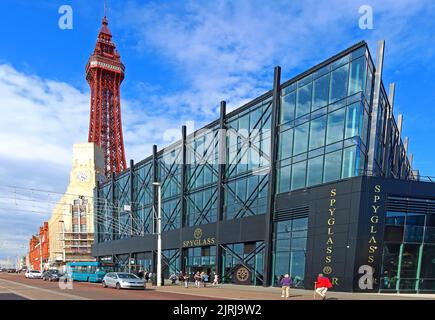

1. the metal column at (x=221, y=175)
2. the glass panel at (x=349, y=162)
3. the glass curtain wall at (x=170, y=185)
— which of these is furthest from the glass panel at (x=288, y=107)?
the glass curtain wall at (x=170, y=185)

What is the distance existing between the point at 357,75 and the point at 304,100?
5.55 metres

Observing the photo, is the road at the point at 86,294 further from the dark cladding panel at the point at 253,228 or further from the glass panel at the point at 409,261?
the glass panel at the point at 409,261

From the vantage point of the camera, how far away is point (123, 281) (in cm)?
3141

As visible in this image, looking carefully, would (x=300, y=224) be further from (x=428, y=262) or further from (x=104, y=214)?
(x=104, y=214)

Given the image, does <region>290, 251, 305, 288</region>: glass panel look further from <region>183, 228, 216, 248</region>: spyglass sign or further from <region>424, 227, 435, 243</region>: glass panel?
<region>183, 228, 216, 248</region>: spyglass sign

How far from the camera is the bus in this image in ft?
157

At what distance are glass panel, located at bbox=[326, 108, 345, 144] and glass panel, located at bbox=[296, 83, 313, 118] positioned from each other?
9.41 ft

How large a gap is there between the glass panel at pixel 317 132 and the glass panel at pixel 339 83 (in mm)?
1848

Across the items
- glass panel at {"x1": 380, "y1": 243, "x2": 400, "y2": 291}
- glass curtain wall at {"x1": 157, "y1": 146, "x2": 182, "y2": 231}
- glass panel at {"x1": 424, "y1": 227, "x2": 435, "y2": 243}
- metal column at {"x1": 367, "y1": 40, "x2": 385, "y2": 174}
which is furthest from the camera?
glass curtain wall at {"x1": 157, "y1": 146, "x2": 182, "y2": 231}

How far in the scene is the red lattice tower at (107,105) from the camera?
123 meters

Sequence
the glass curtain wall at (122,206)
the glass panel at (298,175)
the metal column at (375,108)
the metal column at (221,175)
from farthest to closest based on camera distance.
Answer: the glass curtain wall at (122,206), the metal column at (221,175), the glass panel at (298,175), the metal column at (375,108)

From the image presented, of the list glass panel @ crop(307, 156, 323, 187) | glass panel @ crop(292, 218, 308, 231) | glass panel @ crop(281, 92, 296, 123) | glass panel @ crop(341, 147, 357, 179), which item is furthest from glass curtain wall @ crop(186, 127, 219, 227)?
glass panel @ crop(341, 147, 357, 179)

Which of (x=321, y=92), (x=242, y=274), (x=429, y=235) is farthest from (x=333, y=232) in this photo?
(x=242, y=274)
